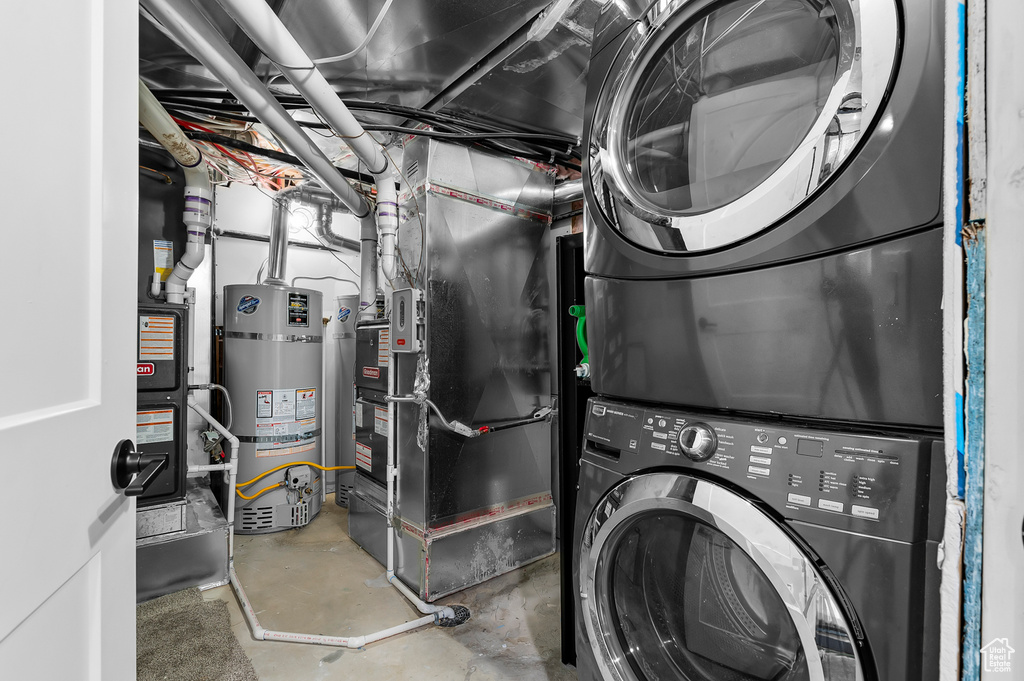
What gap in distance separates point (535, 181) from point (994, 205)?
7.93 ft

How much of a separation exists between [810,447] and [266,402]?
3.07 meters

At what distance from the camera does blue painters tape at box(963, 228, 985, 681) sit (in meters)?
0.47

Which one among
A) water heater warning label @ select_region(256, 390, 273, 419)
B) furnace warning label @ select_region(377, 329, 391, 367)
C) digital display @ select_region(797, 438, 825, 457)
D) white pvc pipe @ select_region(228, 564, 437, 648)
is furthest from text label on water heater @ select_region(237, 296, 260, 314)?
digital display @ select_region(797, 438, 825, 457)

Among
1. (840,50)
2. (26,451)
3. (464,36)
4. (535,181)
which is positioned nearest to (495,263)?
(535,181)

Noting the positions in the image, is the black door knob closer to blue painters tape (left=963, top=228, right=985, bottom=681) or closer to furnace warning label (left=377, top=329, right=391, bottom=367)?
blue painters tape (left=963, top=228, right=985, bottom=681)

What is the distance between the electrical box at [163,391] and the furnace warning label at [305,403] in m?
0.80

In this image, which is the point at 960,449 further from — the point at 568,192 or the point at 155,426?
the point at 155,426

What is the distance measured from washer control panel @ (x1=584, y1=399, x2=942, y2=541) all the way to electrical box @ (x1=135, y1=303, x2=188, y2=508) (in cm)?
232

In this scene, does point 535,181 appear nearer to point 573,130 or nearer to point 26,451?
point 573,130

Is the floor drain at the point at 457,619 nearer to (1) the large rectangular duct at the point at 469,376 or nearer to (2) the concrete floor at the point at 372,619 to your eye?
(2) the concrete floor at the point at 372,619

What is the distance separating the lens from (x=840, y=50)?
736 millimetres

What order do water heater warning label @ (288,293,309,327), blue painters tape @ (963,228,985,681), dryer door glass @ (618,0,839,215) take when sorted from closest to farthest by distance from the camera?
blue painters tape @ (963,228,985,681), dryer door glass @ (618,0,839,215), water heater warning label @ (288,293,309,327)

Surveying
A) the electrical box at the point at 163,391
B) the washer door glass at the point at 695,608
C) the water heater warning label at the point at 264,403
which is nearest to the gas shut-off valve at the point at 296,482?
the water heater warning label at the point at 264,403

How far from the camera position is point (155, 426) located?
89.5 inches
